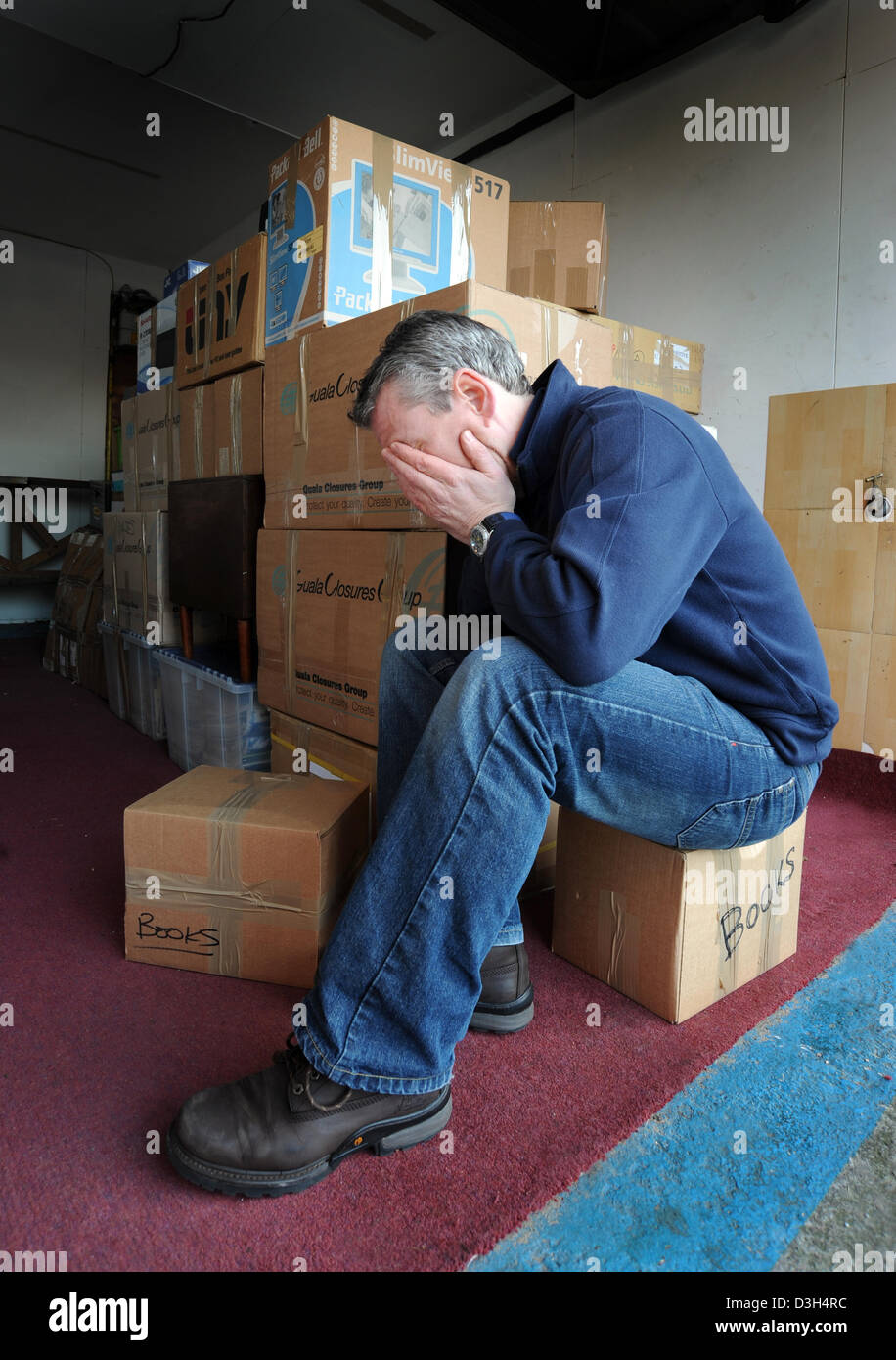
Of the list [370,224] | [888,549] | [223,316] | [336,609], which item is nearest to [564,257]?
[370,224]

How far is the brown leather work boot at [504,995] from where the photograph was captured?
1081 millimetres

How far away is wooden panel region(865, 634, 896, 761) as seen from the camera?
1844 mm

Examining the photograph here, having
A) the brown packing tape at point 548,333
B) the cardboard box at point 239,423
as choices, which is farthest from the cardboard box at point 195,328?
the brown packing tape at point 548,333

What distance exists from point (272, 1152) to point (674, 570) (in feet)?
2.34

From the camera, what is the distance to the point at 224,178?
4.43 m

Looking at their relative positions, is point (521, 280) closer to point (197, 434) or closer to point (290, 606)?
point (197, 434)

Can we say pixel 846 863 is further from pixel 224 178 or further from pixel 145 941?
pixel 224 178

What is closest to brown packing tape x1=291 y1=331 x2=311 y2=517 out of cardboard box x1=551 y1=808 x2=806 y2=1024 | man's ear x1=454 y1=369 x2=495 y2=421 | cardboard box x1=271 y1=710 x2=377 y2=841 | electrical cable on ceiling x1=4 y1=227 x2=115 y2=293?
cardboard box x1=271 y1=710 x2=377 y2=841

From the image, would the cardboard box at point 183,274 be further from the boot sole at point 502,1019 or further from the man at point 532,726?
the boot sole at point 502,1019

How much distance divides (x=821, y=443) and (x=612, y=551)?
1490 millimetres

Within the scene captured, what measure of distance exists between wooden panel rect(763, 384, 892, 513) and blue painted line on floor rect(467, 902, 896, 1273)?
4.20 feet

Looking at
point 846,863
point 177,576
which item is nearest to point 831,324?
point 846,863

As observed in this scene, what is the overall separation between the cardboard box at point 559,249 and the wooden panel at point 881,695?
128 centimetres

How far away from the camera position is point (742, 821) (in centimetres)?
93
